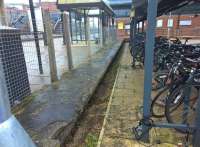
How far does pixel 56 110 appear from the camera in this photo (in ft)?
12.3

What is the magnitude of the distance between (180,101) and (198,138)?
0.75 m

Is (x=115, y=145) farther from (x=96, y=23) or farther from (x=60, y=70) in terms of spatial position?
(x=96, y=23)

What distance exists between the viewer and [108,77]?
7.40 meters

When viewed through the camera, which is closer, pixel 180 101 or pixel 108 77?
pixel 180 101

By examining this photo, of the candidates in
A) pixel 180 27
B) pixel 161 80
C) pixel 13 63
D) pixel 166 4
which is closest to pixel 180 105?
pixel 161 80

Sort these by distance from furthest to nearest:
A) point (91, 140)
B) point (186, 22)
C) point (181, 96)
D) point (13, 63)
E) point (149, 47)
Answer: point (186, 22) < point (13, 63) < point (91, 140) < point (181, 96) < point (149, 47)

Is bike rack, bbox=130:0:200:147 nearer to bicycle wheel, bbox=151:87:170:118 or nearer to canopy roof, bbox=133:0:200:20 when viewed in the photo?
bicycle wheel, bbox=151:87:170:118

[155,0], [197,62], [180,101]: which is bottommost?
[180,101]

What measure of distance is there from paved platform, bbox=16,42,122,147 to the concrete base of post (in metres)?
1.49

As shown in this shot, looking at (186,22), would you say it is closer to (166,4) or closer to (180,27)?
(180,27)

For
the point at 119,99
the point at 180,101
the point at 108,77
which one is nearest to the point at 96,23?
the point at 108,77

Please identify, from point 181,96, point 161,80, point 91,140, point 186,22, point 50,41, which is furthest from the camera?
point 186,22

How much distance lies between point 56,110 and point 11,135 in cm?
251

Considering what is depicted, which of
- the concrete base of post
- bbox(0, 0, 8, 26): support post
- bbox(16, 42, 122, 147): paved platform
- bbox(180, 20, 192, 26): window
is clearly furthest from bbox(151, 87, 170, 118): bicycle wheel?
bbox(180, 20, 192, 26): window
